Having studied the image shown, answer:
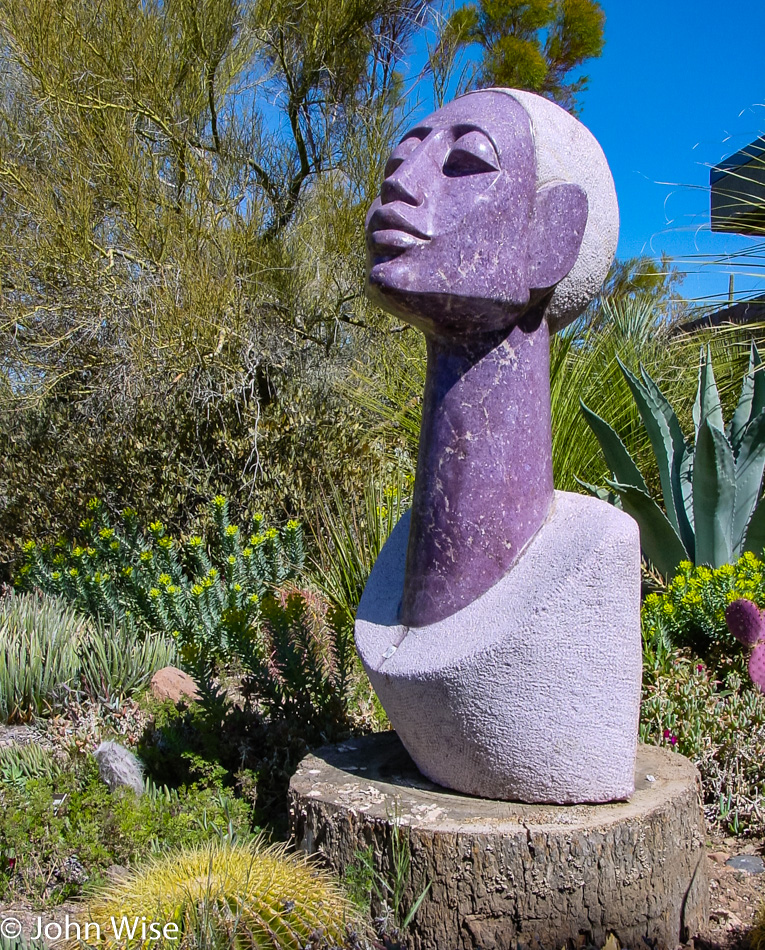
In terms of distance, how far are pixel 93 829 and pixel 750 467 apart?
338cm

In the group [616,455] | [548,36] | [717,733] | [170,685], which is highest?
[548,36]

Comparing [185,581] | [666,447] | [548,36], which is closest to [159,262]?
[185,581]

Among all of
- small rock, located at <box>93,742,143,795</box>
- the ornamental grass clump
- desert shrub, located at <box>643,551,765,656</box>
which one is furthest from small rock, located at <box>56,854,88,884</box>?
desert shrub, located at <box>643,551,765,656</box>

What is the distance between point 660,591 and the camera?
4680 millimetres

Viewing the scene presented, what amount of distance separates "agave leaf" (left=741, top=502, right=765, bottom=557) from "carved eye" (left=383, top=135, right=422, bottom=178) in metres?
2.77

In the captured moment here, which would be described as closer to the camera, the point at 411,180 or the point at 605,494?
the point at 411,180

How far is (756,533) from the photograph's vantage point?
448 cm

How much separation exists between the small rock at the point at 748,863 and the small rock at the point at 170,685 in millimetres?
2547

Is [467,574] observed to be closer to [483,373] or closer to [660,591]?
[483,373]

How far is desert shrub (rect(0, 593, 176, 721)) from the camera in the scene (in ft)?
14.6

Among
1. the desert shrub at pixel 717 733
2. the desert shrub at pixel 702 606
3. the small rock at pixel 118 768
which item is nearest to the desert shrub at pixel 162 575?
the small rock at pixel 118 768

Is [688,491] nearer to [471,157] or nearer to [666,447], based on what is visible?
[666,447]

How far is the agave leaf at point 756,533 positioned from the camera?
4.42m

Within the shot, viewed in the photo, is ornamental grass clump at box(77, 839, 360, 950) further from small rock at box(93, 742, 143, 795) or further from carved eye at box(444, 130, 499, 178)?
carved eye at box(444, 130, 499, 178)
